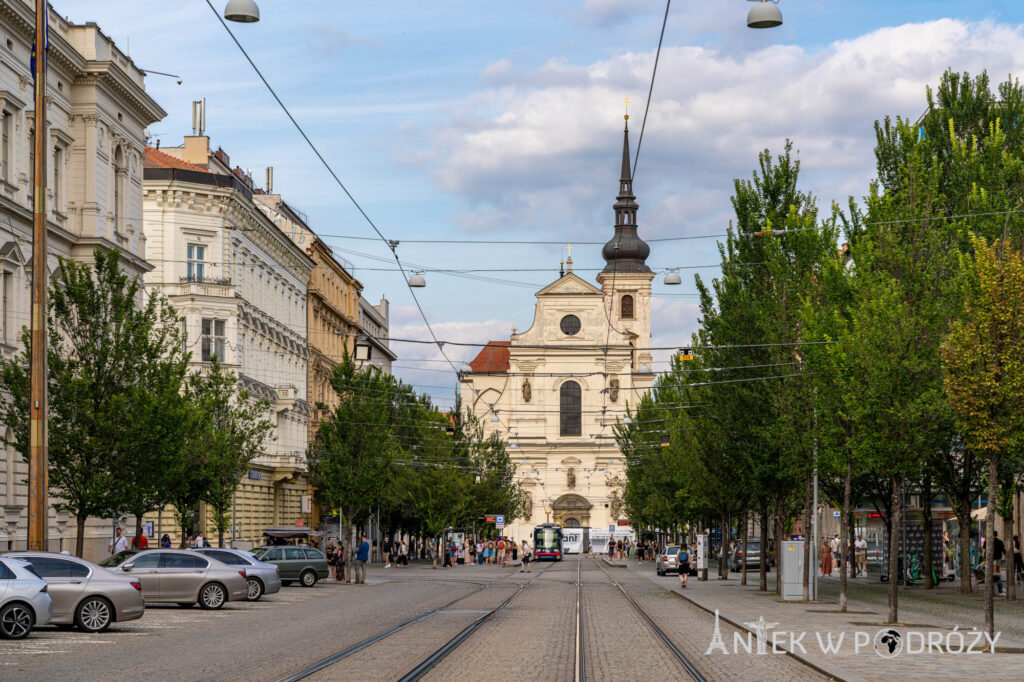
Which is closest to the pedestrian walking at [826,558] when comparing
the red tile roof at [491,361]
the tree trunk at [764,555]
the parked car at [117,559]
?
the tree trunk at [764,555]

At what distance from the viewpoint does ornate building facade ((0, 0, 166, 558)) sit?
3672cm

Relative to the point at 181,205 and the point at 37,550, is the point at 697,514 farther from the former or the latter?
the point at 37,550

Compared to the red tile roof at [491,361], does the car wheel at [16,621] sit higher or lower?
lower

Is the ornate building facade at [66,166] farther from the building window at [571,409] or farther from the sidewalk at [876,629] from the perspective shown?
the building window at [571,409]

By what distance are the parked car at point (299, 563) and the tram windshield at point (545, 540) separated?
52798mm

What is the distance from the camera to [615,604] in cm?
3491

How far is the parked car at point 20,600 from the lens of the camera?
2067 centimetres

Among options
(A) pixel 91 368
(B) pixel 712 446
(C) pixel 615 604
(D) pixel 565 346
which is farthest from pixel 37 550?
(D) pixel 565 346

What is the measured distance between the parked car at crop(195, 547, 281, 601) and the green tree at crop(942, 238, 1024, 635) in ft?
58.0

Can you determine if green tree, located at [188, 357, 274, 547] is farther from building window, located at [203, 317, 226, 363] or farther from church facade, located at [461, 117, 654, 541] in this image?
church facade, located at [461, 117, 654, 541]

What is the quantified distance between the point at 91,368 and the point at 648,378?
93626 millimetres

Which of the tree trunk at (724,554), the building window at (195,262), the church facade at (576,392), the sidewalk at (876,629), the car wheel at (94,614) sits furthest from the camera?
the church facade at (576,392)

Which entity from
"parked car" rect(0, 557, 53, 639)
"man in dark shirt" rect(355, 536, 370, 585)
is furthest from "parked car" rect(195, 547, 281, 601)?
"man in dark shirt" rect(355, 536, 370, 585)

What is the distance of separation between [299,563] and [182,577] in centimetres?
1475
